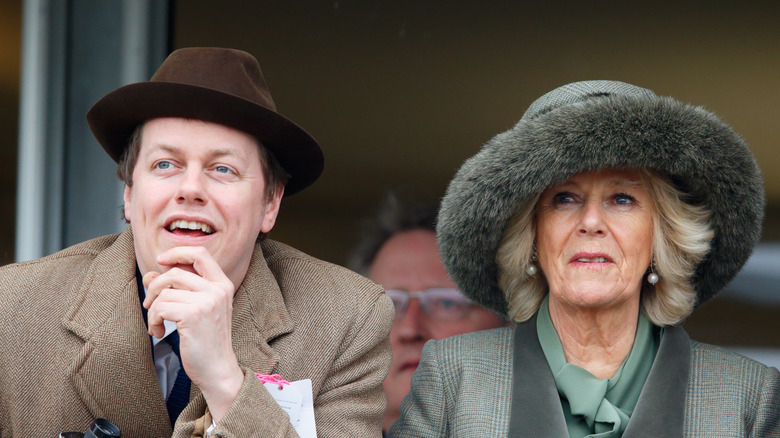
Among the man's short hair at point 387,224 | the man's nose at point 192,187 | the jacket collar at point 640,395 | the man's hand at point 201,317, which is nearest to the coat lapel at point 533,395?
the jacket collar at point 640,395

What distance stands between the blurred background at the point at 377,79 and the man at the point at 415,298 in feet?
0.49

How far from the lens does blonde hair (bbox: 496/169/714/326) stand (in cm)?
256

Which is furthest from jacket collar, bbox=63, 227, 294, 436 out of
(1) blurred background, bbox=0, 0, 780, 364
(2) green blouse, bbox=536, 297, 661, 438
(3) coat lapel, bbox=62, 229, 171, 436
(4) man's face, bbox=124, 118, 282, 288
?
(1) blurred background, bbox=0, 0, 780, 364

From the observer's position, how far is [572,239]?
2.56 m

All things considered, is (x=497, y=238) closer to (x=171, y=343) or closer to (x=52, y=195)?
(x=171, y=343)

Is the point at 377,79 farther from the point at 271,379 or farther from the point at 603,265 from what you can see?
the point at 271,379

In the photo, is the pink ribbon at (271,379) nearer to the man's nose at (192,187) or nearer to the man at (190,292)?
the man at (190,292)

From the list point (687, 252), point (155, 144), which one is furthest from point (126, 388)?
point (687, 252)

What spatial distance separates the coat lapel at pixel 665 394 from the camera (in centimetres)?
246

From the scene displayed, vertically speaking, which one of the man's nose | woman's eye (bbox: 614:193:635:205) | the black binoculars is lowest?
the black binoculars

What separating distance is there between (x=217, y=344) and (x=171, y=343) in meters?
0.39

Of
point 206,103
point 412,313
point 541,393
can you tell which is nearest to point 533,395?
point 541,393

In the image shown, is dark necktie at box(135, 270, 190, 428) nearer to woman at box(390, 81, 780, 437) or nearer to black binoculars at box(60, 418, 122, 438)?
black binoculars at box(60, 418, 122, 438)

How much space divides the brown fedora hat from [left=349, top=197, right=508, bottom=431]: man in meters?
1.45
